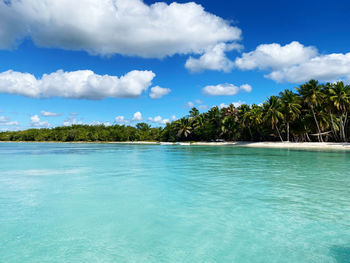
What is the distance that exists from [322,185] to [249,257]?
9122mm

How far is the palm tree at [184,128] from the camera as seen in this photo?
81188mm

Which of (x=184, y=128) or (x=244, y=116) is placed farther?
(x=184, y=128)

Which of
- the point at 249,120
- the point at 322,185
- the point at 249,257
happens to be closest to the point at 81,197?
the point at 249,257

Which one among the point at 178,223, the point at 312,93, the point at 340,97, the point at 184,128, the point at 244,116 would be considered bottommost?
the point at 178,223

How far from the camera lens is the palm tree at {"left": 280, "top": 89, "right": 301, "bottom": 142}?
163 feet

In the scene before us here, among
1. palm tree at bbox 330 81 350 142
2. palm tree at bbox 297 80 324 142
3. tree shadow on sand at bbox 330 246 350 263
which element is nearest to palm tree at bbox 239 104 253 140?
palm tree at bbox 297 80 324 142

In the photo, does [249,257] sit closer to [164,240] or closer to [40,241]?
[164,240]

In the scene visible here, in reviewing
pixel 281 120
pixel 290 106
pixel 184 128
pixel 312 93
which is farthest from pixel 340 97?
pixel 184 128

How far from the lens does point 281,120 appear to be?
5772 cm

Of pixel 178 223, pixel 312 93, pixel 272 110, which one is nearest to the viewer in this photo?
pixel 178 223

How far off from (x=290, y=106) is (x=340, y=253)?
1920 inches

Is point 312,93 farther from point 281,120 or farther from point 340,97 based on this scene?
point 281,120

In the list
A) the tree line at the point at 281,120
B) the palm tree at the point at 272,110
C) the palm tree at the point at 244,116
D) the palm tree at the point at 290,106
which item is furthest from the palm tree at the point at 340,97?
the palm tree at the point at 244,116

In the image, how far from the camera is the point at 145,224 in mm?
7312
